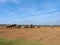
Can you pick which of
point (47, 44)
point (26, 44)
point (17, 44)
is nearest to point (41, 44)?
point (47, 44)

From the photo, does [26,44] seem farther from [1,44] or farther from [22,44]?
[1,44]

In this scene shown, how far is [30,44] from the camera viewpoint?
1546 centimetres

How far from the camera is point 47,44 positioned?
15.3m

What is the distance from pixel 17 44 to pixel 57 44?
4.46 metres

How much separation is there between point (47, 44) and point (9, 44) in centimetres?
428

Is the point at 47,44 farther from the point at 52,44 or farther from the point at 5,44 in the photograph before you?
the point at 5,44

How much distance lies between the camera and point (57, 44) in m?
15.2

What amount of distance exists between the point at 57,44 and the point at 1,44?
6.29m

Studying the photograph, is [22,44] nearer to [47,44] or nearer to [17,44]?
[17,44]

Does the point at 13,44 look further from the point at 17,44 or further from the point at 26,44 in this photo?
the point at 26,44

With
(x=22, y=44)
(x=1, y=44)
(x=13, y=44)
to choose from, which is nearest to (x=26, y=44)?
(x=22, y=44)

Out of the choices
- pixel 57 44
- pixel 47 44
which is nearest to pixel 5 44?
pixel 47 44

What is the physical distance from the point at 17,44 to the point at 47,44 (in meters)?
3.36

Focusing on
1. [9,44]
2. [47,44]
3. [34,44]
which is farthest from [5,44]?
[47,44]
